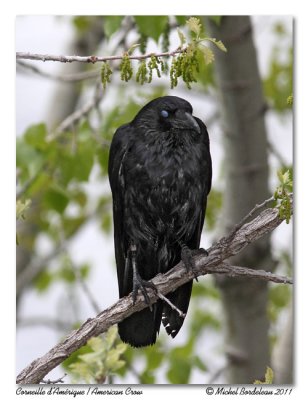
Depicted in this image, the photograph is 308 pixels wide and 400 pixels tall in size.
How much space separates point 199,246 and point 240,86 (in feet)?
2.71

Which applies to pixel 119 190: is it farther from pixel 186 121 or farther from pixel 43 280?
pixel 43 280

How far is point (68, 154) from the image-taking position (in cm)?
353

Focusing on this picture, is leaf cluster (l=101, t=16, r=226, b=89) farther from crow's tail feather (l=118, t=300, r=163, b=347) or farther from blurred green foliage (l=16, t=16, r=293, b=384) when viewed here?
crow's tail feather (l=118, t=300, r=163, b=347)

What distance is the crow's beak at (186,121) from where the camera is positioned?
2.93m

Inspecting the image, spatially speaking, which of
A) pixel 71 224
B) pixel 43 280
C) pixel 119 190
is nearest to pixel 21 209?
pixel 119 190

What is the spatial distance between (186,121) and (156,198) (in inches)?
11.7

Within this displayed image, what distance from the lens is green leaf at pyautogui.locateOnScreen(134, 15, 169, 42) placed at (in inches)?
120

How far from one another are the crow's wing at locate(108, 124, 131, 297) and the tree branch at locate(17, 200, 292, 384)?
19 centimetres

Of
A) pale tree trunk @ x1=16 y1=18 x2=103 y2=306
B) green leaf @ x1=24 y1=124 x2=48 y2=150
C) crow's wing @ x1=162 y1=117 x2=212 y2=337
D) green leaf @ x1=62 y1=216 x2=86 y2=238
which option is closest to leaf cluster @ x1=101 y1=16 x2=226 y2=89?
crow's wing @ x1=162 y1=117 x2=212 y2=337

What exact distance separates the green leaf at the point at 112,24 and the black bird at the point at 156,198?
0.32 meters

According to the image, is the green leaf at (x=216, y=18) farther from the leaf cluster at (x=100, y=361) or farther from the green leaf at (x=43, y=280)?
the green leaf at (x=43, y=280)
